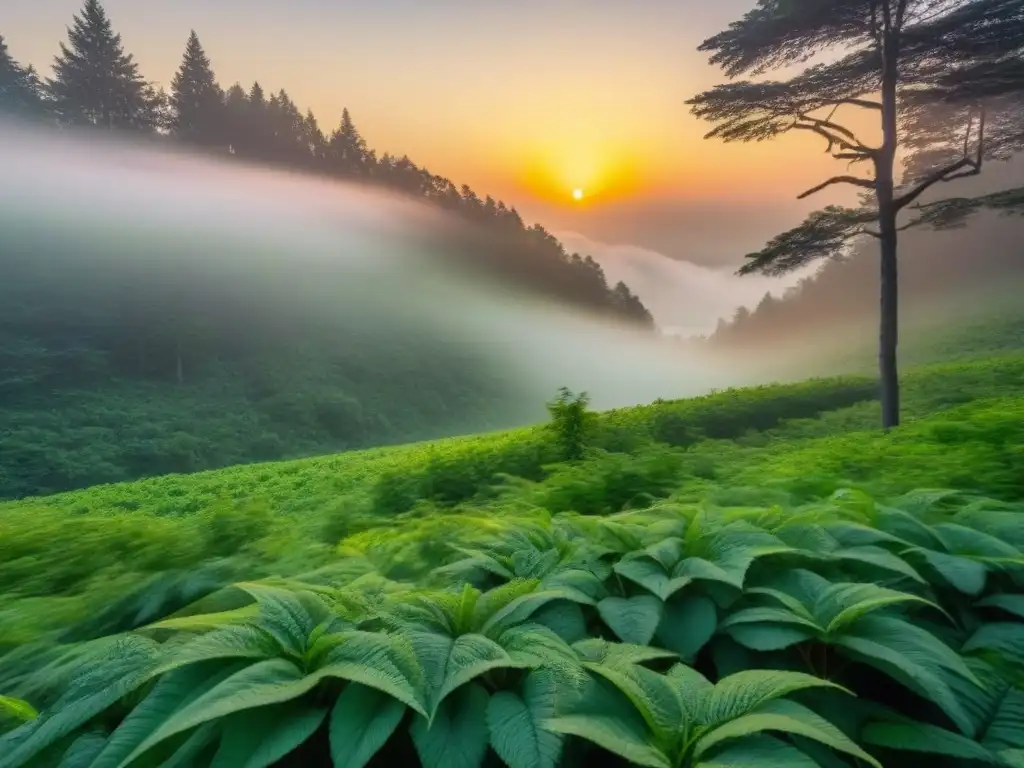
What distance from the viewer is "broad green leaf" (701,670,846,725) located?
1112 millimetres

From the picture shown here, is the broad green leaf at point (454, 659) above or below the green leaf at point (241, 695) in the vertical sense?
below

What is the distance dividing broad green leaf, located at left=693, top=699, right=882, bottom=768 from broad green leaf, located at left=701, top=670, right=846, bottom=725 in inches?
0.9

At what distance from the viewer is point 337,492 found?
9.03m

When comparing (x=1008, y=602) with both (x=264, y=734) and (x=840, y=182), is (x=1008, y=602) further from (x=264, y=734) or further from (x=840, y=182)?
(x=840, y=182)

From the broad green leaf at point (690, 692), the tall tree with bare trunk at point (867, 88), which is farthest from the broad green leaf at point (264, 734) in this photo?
the tall tree with bare trunk at point (867, 88)

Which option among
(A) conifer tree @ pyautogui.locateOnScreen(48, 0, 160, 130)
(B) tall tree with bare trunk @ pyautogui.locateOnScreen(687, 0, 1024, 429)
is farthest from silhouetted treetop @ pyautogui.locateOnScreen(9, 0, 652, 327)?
(B) tall tree with bare trunk @ pyautogui.locateOnScreen(687, 0, 1024, 429)

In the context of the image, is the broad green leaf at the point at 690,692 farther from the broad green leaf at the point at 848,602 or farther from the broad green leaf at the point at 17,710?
the broad green leaf at the point at 17,710

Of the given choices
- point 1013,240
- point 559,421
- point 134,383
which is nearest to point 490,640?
point 559,421

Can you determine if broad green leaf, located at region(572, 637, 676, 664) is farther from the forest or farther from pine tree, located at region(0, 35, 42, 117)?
pine tree, located at region(0, 35, 42, 117)

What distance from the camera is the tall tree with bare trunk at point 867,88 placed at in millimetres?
9789

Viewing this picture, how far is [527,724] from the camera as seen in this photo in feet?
3.63

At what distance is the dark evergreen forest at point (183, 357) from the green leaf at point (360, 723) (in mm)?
23032

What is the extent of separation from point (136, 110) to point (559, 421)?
146ft

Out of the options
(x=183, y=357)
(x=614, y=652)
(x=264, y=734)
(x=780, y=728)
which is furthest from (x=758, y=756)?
(x=183, y=357)
